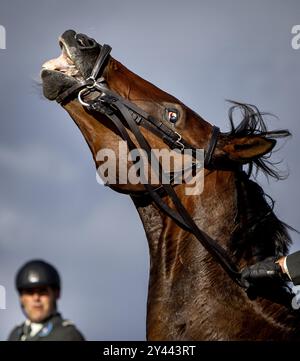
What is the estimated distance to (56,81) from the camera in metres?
13.4

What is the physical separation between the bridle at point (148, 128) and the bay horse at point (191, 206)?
0.01 metres

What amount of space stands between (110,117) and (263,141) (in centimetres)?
167

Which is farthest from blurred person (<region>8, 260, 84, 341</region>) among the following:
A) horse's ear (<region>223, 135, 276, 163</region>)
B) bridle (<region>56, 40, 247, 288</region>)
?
horse's ear (<region>223, 135, 276, 163</region>)

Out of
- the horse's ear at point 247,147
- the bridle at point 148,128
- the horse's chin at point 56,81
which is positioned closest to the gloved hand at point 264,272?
the bridle at point 148,128

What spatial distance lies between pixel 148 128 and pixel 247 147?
1.09 metres

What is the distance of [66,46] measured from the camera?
13336mm

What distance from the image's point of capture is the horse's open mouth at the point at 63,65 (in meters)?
13.4

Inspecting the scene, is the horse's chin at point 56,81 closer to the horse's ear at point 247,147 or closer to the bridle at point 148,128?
the bridle at point 148,128

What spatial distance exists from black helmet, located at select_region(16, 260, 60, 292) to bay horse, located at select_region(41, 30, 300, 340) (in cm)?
127

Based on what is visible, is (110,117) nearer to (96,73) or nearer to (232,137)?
(96,73)

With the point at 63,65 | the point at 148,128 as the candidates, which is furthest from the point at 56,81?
the point at 148,128

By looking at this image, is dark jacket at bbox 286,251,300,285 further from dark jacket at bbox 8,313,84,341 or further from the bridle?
dark jacket at bbox 8,313,84,341

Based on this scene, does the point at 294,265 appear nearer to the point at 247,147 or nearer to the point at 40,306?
the point at 247,147
